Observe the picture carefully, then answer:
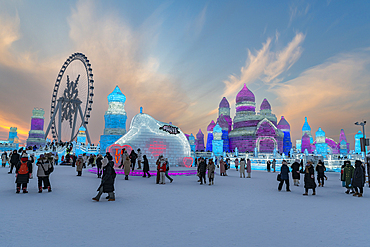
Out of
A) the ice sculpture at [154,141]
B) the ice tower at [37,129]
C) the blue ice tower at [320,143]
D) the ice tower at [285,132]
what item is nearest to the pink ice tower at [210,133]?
the ice tower at [285,132]

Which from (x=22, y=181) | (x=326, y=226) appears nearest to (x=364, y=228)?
(x=326, y=226)

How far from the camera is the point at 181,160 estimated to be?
26.5 m

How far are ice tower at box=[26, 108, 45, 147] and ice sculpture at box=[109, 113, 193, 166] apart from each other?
148 feet

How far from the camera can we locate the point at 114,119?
39.2m

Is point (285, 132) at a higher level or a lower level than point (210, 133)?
higher

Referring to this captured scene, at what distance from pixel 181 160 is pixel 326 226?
66.5 ft

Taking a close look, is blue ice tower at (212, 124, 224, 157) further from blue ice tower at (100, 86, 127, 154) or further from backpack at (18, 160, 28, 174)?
backpack at (18, 160, 28, 174)

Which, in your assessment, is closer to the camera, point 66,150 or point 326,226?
point 326,226

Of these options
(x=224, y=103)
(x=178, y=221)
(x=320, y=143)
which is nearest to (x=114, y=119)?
(x=178, y=221)

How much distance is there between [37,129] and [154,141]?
1923 inches

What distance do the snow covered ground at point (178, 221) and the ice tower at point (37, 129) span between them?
56.6m

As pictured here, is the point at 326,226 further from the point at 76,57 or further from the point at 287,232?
the point at 76,57

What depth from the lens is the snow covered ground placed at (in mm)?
5418

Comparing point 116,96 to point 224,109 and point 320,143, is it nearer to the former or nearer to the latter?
point 224,109
